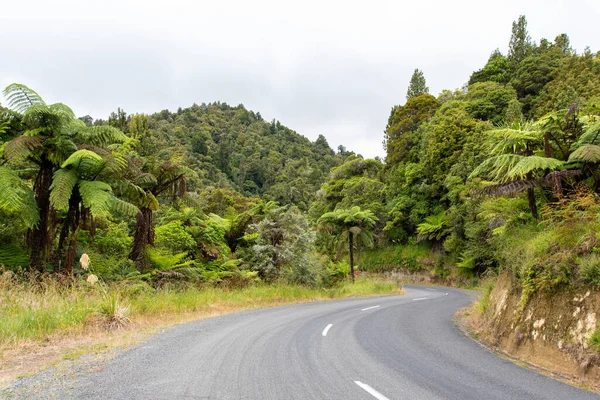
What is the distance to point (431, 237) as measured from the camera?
39.8 meters

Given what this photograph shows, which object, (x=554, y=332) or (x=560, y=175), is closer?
(x=554, y=332)

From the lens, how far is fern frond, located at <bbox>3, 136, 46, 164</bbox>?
30.5 ft

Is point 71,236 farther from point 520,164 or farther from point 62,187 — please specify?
point 520,164

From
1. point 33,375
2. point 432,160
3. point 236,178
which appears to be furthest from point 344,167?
point 33,375

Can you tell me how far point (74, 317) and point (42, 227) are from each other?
397cm

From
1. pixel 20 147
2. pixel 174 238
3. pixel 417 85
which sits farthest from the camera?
pixel 417 85

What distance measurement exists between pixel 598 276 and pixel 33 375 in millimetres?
8610

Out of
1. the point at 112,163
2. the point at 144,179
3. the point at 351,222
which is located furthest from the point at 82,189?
the point at 351,222

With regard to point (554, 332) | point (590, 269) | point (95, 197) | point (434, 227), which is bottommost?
point (554, 332)

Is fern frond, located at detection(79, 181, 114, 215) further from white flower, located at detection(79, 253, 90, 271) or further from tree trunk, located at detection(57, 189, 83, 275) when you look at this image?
white flower, located at detection(79, 253, 90, 271)

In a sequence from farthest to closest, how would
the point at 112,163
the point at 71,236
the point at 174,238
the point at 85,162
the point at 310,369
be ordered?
the point at 174,238, the point at 71,236, the point at 112,163, the point at 85,162, the point at 310,369

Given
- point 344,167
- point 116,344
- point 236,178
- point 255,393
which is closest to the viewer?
point 255,393

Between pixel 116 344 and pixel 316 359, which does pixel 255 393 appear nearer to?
pixel 316 359

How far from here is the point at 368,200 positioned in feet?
153
